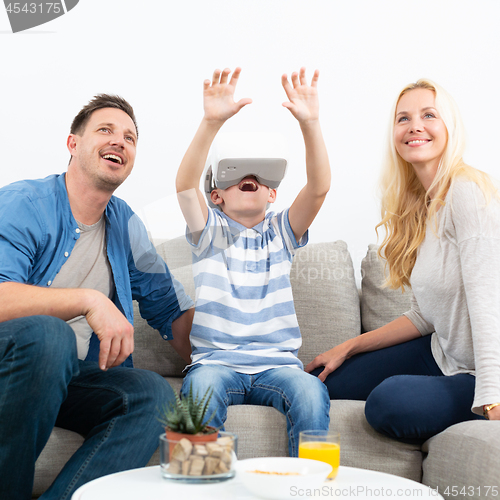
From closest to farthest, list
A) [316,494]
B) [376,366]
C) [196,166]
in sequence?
[316,494], [196,166], [376,366]

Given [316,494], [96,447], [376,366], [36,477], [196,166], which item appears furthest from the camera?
[376,366]

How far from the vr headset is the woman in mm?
330

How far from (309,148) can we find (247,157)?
16 cm

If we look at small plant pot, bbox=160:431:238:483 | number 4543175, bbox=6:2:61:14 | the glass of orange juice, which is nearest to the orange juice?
the glass of orange juice

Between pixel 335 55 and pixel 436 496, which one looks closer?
pixel 436 496

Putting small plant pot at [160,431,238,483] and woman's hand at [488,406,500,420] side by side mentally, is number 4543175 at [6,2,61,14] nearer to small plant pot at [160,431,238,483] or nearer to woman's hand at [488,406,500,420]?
small plant pot at [160,431,238,483]

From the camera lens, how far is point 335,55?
1960mm

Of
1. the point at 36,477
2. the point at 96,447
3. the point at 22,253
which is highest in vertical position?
the point at 22,253

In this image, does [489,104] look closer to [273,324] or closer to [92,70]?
[273,324]

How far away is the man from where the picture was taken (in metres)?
0.92

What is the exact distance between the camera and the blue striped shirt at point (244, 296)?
1.25 meters

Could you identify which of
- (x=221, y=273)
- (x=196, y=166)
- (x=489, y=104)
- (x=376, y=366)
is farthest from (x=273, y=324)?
(x=489, y=104)

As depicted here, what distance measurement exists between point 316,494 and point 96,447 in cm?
48

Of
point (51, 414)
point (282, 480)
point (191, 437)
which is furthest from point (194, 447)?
point (51, 414)
